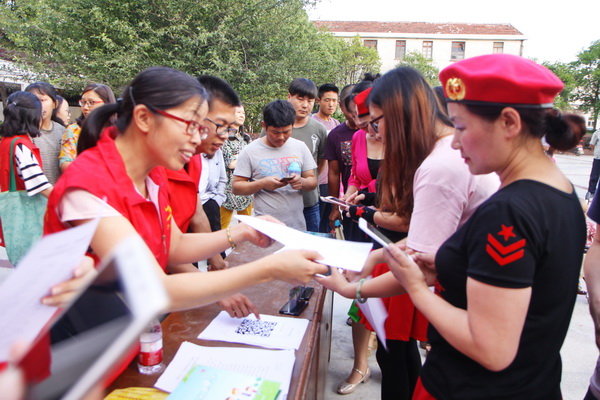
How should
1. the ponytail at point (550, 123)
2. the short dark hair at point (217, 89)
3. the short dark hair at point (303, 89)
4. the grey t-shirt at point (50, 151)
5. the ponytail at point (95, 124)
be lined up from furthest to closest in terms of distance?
the short dark hair at point (303, 89) < the grey t-shirt at point (50, 151) < the short dark hair at point (217, 89) < the ponytail at point (95, 124) < the ponytail at point (550, 123)

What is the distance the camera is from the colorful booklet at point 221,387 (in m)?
1.08

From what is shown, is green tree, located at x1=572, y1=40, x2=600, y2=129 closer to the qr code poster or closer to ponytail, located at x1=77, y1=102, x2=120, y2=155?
the qr code poster

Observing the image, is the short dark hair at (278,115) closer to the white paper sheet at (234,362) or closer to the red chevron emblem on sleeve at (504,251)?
the white paper sheet at (234,362)

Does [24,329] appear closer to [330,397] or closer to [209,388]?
[209,388]

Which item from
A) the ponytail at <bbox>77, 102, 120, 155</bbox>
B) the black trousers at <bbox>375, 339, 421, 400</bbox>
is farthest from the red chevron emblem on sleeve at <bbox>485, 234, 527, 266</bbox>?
the ponytail at <bbox>77, 102, 120, 155</bbox>

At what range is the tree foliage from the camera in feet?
38.4

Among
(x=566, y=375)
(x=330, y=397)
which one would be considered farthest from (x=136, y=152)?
(x=566, y=375)

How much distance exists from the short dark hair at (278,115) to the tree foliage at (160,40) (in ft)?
29.5

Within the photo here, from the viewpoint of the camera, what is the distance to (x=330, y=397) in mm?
2488

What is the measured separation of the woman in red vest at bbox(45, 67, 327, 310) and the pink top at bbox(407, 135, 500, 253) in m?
0.38

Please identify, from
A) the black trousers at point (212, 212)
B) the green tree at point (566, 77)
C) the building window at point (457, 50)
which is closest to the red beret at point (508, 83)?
the black trousers at point (212, 212)

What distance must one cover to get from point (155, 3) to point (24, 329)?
13.2m

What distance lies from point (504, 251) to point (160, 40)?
12906mm

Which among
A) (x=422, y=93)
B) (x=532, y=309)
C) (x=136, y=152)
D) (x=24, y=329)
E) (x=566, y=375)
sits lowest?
(x=566, y=375)
